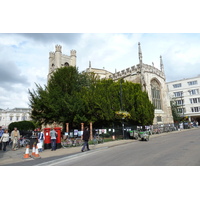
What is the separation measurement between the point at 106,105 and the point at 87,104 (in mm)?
2519

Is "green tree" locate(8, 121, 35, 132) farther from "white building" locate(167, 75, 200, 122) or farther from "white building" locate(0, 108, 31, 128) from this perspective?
"white building" locate(0, 108, 31, 128)

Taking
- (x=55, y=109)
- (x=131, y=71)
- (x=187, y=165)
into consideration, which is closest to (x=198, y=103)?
(x=131, y=71)

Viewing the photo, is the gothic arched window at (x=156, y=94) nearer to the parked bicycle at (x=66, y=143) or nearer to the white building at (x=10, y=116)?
the parked bicycle at (x=66, y=143)

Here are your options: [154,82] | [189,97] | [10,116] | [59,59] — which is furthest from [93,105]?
[10,116]

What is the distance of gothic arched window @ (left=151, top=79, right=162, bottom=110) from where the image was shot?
95.7ft

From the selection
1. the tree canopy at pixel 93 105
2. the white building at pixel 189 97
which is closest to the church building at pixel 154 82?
the tree canopy at pixel 93 105

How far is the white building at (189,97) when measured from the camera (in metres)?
42.0

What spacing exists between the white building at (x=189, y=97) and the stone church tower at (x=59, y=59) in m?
33.9

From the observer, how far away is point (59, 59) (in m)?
45.2

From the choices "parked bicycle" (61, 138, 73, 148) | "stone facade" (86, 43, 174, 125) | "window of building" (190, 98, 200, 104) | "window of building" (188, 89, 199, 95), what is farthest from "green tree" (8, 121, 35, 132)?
"window of building" (188, 89, 199, 95)

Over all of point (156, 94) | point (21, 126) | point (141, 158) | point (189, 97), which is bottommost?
point (141, 158)

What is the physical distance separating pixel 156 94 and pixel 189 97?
65.3ft

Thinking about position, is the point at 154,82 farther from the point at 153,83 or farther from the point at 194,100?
the point at 194,100

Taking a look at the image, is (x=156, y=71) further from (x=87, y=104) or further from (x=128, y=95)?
(x=87, y=104)
